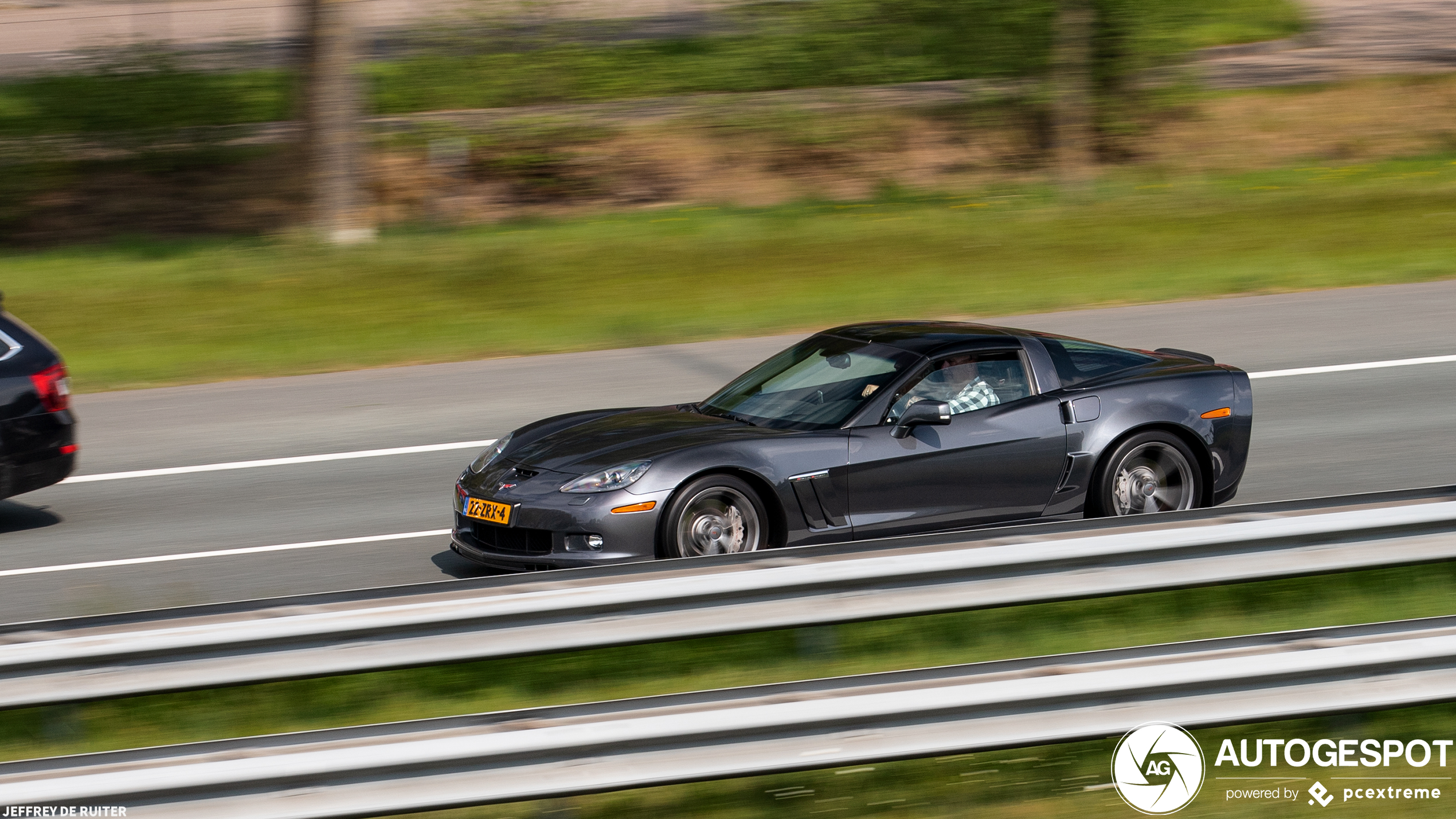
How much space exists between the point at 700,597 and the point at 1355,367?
31.4ft

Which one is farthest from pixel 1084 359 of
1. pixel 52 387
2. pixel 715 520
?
pixel 52 387

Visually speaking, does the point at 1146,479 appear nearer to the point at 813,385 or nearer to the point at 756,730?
the point at 813,385

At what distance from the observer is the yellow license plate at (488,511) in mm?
7332

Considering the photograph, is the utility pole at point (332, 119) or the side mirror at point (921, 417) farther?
the utility pole at point (332, 119)

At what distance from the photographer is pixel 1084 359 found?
8.32 metres

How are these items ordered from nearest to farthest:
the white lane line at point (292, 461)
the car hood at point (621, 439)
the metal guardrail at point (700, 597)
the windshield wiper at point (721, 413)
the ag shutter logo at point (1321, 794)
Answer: the metal guardrail at point (700, 597) → the ag shutter logo at point (1321, 794) → the car hood at point (621, 439) → the windshield wiper at point (721, 413) → the white lane line at point (292, 461)

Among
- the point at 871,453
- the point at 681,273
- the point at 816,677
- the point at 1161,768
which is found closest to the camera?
the point at 1161,768

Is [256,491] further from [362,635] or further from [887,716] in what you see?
[887,716]

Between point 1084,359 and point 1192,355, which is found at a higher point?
point 1192,355

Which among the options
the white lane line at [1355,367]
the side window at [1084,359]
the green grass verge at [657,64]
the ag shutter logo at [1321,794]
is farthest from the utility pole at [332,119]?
the ag shutter logo at [1321,794]

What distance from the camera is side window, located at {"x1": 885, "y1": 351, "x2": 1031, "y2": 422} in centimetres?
782

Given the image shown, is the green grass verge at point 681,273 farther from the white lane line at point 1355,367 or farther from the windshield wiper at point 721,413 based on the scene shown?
the windshield wiper at point 721,413

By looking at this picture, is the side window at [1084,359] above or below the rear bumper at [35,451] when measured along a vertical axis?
above

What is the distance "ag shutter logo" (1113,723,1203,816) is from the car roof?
11.7 ft
